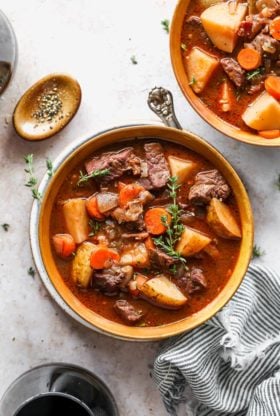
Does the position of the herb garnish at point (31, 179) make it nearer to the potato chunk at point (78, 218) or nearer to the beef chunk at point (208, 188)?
the potato chunk at point (78, 218)

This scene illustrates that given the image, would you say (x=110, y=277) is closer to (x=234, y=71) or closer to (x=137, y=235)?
(x=137, y=235)

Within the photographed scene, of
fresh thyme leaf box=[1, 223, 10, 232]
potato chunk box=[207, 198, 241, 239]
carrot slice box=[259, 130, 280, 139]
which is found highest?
carrot slice box=[259, 130, 280, 139]

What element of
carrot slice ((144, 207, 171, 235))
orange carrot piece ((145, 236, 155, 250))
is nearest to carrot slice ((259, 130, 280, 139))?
carrot slice ((144, 207, 171, 235))

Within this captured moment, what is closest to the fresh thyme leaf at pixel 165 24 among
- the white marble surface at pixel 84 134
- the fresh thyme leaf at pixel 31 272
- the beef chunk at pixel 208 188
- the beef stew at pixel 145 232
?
the white marble surface at pixel 84 134

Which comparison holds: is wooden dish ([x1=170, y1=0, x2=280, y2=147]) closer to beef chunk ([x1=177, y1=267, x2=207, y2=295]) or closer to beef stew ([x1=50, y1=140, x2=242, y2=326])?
beef stew ([x1=50, y1=140, x2=242, y2=326])

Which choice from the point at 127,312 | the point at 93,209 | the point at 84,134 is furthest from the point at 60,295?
the point at 84,134

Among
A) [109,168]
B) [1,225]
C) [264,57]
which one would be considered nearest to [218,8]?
[264,57]

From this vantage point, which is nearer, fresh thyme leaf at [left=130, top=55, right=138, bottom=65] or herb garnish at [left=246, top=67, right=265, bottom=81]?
herb garnish at [left=246, top=67, right=265, bottom=81]
